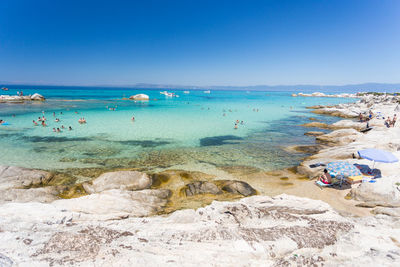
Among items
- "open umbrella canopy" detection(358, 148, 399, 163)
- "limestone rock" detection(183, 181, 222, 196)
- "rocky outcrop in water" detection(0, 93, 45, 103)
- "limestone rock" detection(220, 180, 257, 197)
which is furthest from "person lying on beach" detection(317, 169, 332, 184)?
"rocky outcrop in water" detection(0, 93, 45, 103)

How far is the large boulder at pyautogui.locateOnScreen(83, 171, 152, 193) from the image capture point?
41.5ft

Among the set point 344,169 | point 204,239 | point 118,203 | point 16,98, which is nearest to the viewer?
point 204,239

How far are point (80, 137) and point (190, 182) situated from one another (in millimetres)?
20907

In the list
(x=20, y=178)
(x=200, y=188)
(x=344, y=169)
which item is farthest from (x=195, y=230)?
(x=20, y=178)

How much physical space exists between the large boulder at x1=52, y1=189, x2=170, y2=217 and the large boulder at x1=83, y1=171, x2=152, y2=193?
1.73 m

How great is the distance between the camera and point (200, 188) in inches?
512

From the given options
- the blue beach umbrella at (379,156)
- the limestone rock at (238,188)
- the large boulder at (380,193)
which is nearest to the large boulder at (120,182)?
the limestone rock at (238,188)

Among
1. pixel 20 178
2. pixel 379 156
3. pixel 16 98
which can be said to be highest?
pixel 16 98

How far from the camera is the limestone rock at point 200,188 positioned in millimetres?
12719

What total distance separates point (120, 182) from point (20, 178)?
6.68m

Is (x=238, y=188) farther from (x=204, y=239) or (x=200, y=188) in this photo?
(x=204, y=239)

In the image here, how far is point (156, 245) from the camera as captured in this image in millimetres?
5918

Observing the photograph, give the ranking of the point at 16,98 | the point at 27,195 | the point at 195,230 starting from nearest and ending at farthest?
the point at 195,230 → the point at 27,195 → the point at 16,98

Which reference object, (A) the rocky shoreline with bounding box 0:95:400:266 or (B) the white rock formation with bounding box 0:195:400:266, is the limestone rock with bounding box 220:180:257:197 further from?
(B) the white rock formation with bounding box 0:195:400:266
